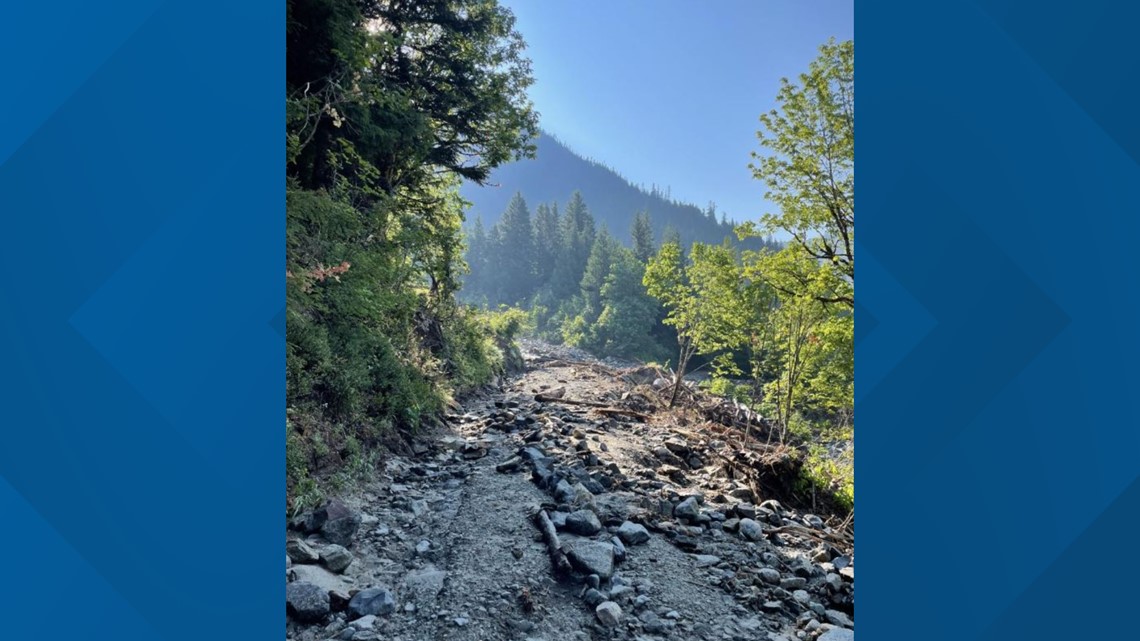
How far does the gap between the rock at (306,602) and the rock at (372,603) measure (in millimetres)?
153

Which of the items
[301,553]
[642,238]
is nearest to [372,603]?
[301,553]

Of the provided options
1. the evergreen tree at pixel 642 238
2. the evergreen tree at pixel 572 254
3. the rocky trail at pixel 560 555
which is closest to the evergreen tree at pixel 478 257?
the evergreen tree at pixel 572 254

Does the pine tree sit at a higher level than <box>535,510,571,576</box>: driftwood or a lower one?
higher

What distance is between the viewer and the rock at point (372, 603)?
2607mm

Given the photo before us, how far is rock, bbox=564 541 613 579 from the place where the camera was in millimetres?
3088

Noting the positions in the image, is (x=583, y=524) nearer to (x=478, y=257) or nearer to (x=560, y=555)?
(x=560, y=555)

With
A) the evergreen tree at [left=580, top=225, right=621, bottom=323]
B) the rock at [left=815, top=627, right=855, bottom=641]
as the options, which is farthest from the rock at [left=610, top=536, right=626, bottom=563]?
the evergreen tree at [left=580, top=225, right=621, bottom=323]

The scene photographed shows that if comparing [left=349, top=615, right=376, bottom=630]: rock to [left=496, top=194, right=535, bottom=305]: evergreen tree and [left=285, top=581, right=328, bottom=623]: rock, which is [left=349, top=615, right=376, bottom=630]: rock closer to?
[left=285, top=581, right=328, bottom=623]: rock

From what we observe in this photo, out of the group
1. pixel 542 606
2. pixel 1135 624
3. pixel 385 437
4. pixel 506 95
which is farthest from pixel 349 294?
pixel 506 95

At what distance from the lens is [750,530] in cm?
416

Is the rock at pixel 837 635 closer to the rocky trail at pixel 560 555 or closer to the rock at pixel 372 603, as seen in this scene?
the rocky trail at pixel 560 555

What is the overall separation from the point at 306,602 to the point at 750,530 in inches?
139

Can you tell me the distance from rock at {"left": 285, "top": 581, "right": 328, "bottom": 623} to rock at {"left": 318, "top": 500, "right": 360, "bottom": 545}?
2.67 ft

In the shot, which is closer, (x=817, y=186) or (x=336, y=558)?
(x=336, y=558)
